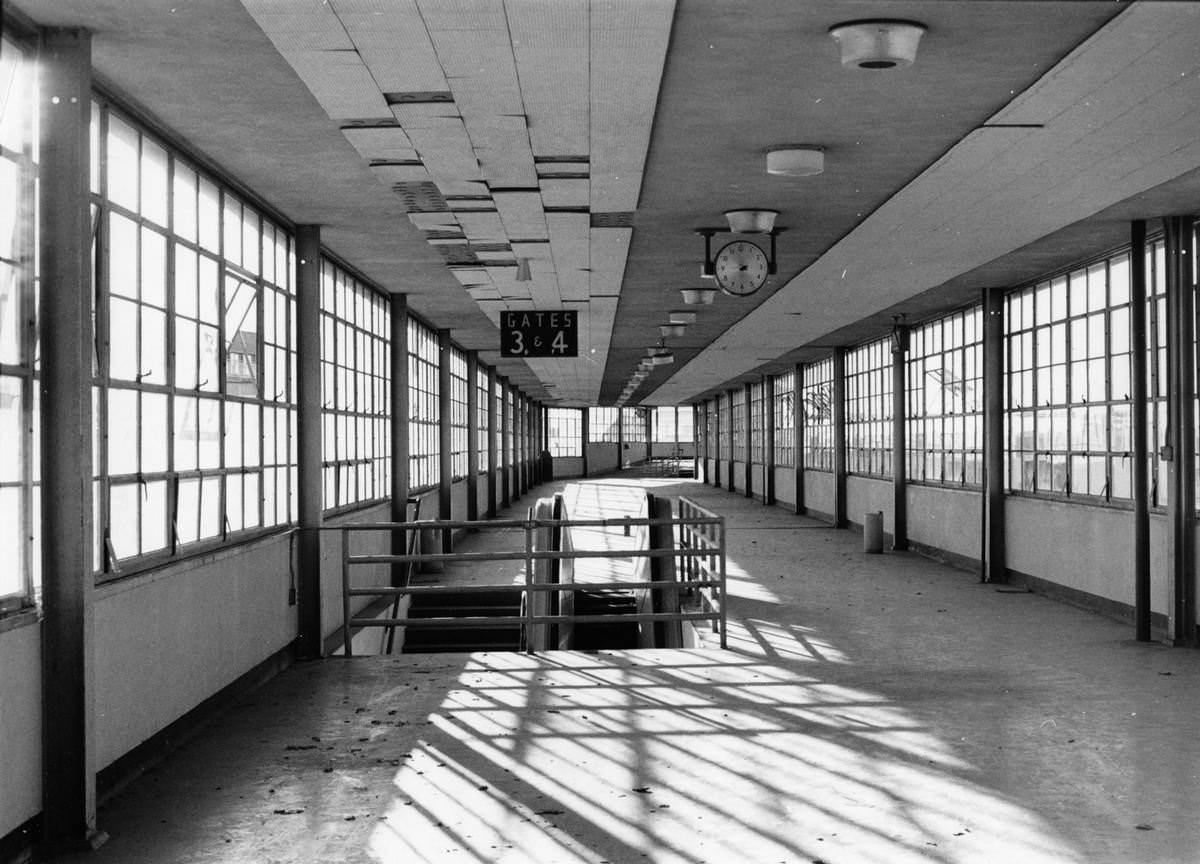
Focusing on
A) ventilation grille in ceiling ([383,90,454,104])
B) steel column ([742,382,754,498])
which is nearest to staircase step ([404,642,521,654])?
ventilation grille in ceiling ([383,90,454,104])

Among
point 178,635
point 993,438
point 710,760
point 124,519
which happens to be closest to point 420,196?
point 124,519

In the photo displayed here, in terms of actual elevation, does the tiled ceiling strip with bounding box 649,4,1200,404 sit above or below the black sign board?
above

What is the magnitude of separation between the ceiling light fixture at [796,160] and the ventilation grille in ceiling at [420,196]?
2.26 meters

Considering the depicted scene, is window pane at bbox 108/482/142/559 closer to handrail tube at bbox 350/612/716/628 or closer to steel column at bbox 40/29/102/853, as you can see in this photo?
steel column at bbox 40/29/102/853

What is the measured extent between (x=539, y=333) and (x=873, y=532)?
21.5ft

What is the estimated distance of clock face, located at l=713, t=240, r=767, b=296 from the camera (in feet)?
30.9

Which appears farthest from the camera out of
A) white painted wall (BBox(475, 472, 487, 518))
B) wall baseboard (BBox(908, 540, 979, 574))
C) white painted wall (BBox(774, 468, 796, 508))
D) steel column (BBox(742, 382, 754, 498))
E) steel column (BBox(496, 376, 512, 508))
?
steel column (BBox(742, 382, 754, 498))

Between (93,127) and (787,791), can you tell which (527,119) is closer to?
(93,127)

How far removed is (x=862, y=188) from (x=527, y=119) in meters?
2.96

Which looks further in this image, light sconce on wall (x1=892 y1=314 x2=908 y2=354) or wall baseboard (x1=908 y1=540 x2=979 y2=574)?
light sconce on wall (x1=892 y1=314 x2=908 y2=354)

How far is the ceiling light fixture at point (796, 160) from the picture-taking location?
721 cm

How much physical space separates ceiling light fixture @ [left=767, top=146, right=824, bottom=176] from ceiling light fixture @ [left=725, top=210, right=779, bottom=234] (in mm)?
1815

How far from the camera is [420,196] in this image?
27.6 feet

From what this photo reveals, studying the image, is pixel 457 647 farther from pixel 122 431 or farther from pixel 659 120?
pixel 659 120
